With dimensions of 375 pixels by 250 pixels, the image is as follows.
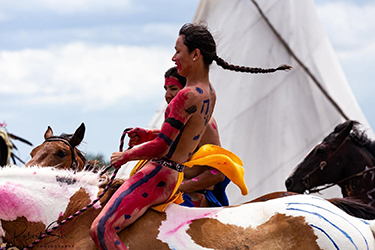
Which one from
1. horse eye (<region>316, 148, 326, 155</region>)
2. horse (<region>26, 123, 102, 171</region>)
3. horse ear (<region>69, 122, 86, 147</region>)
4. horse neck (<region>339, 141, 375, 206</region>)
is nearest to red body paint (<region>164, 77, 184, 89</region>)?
horse (<region>26, 123, 102, 171</region>)

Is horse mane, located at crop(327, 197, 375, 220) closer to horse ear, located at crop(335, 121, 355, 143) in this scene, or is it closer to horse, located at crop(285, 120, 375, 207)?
horse, located at crop(285, 120, 375, 207)

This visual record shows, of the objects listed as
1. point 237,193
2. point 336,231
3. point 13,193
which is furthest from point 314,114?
point 13,193

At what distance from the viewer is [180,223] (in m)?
2.48

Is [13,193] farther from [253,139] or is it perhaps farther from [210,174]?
[253,139]

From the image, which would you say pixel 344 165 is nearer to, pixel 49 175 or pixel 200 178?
pixel 200 178

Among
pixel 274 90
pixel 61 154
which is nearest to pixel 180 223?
pixel 61 154

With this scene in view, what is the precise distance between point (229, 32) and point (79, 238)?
22.6 ft

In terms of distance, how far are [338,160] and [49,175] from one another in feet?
11.8

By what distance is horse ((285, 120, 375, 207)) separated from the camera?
5117 mm

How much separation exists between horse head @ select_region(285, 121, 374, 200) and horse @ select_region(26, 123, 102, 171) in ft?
8.70

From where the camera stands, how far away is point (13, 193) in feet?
8.14

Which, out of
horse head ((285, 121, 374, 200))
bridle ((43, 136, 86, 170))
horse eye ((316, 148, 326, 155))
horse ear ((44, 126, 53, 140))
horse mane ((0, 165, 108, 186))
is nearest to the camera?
horse mane ((0, 165, 108, 186))

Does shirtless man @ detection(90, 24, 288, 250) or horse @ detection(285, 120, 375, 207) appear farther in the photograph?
horse @ detection(285, 120, 375, 207)

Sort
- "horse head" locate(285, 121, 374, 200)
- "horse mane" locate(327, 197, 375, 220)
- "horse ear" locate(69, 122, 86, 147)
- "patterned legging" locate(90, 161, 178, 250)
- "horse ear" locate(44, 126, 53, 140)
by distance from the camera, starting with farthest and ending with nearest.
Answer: "horse head" locate(285, 121, 374, 200)
"horse ear" locate(44, 126, 53, 140)
"horse ear" locate(69, 122, 86, 147)
"horse mane" locate(327, 197, 375, 220)
"patterned legging" locate(90, 161, 178, 250)
